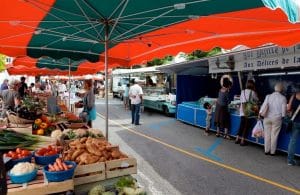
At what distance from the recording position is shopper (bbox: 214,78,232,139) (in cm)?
1030

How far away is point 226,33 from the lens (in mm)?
5184

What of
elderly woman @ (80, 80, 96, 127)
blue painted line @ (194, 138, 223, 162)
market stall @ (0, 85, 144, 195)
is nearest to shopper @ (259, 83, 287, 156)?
blue painted line @ (194, 138, 223, 162)

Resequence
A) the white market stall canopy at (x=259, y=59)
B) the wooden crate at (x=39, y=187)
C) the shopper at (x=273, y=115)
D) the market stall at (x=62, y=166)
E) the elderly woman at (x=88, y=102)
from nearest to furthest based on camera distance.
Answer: the wooden crate at (x=39, y=187), the market stall at (x=62, y=166), the shopper at (x=273, y=115), the white market stall canopy at (x=259, y=59), the elderly woman at (x=88, y=102)

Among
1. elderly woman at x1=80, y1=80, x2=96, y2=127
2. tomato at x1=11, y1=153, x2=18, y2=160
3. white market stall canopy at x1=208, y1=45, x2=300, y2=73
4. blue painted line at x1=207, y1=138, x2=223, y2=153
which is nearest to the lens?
tomato at x1=11, y1=153, x2=18, y2=160

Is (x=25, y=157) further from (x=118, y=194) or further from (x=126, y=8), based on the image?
(x=126, y=8)

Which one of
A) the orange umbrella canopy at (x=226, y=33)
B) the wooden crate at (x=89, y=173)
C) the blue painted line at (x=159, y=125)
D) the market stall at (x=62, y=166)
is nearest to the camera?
the market stall at (x=62, y=166)

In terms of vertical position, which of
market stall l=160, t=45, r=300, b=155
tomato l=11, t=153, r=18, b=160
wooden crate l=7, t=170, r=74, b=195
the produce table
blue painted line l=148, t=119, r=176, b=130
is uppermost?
market stall l=160, t=45, r=300, b=155

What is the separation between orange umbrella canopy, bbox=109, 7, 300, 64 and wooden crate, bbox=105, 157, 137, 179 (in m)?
2.27

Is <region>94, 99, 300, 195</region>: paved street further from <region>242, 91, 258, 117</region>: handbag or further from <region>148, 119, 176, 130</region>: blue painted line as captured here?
<region>148, 119, 176, 130</region>: blue painted line

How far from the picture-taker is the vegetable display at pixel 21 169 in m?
3.06

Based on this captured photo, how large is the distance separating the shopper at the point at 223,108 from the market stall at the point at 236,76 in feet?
0.65

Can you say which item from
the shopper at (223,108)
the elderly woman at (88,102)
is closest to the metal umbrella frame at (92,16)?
the elderly woman at (88,102)

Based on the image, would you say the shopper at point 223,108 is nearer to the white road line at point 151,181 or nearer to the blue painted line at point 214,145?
the blue painted line at point 214,145

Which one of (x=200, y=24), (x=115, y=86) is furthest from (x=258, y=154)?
(x=115, y=86)
